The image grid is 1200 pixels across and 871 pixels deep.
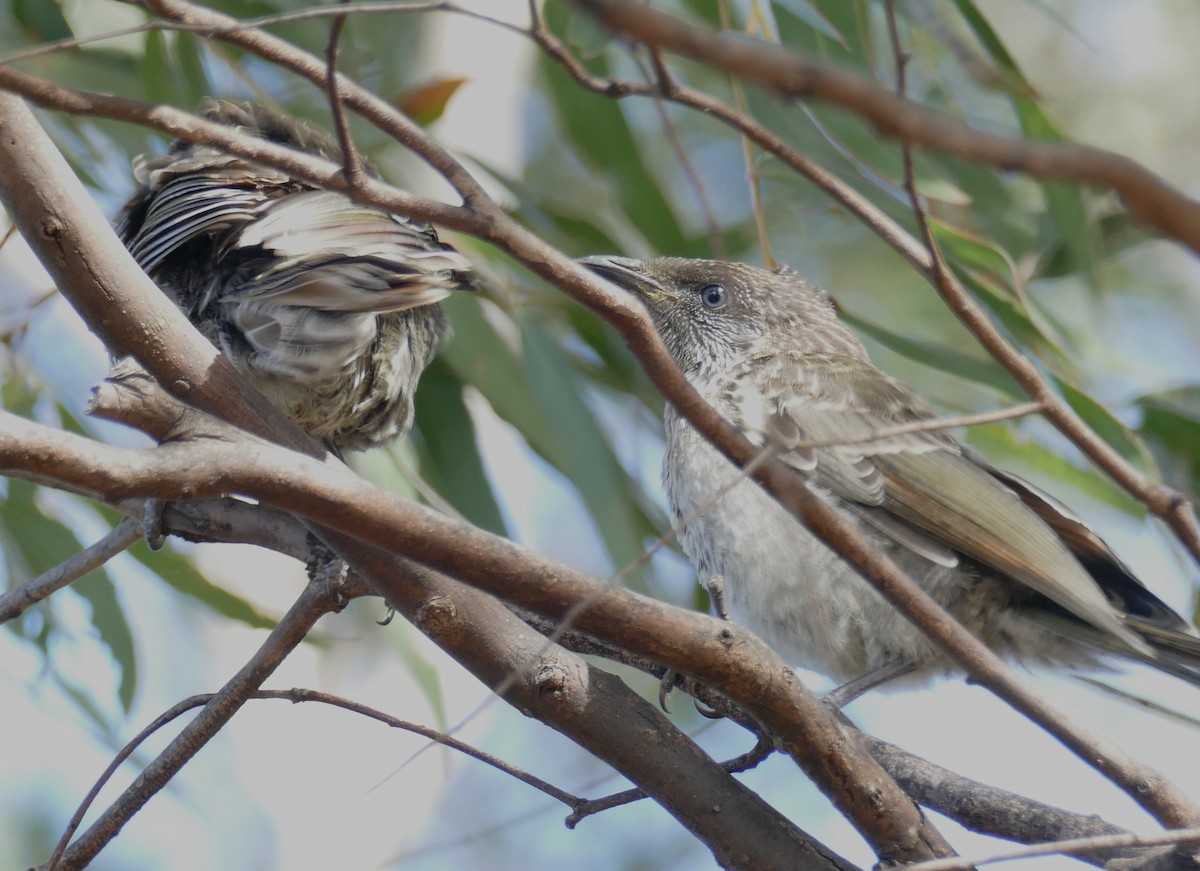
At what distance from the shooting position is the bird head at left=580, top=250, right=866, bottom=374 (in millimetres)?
Result: 3676

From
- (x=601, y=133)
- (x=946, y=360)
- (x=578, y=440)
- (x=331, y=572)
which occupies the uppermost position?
(x=601, y=133)

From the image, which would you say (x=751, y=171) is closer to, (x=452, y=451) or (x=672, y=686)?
(x=672, y=686)

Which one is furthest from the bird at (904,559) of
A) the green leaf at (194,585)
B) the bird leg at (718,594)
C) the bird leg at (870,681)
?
the green leaf at (194,585)

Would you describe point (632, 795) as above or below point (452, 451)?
below

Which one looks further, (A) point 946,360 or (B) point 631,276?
(B) point 631,276

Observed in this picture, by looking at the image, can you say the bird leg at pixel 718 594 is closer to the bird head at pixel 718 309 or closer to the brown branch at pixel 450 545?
the brown branch at pixel 450 545

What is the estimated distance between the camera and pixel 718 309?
147 inches

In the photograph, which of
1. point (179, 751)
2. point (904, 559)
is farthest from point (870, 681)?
point (179, 751)

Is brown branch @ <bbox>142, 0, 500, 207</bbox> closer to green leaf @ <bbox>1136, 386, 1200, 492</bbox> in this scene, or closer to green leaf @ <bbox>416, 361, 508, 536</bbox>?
green leaf @ <bbox>416, 361, 508, 536</bbox>

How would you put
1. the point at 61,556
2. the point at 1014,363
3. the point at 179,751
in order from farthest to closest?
1. the point at 61,556
2. the point at 179,751
3. the point at 1014,363

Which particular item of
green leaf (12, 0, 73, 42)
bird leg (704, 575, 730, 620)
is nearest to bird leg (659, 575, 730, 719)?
bird leg (704, 575, 730, 620)

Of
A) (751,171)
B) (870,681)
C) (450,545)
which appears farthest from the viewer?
(870,681)

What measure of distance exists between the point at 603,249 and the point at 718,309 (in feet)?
1.46

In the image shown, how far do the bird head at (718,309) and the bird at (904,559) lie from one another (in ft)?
1.49
